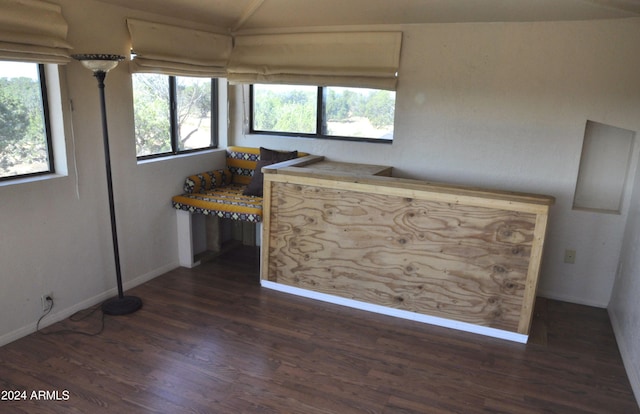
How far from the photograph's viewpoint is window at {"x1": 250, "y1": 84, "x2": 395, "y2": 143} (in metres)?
4.03

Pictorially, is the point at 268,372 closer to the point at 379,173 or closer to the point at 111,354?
the point at 111,354

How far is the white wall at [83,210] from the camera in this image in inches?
107

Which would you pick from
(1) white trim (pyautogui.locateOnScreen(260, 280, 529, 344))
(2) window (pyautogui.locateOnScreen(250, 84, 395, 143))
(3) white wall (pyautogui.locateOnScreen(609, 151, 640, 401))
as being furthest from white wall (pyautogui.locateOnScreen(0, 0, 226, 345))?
(3) white wall (pyautogui.locateOnScreen(609, 151, 640, 401))

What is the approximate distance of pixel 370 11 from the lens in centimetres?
349

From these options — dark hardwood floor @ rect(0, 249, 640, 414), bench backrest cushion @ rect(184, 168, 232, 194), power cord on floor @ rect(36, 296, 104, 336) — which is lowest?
dark hardwood floor @ rect(0, 249, 640, 414)

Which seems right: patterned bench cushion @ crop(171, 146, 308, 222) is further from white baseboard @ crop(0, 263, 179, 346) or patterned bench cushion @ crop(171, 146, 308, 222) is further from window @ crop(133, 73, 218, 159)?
white baseboard @ crop(0, 263, 179, 346)

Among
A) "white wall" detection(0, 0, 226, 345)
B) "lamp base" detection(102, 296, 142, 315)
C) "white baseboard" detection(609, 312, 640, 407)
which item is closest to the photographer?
"white baseboard" detection(609, 312, 640, 407)

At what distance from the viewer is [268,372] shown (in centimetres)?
254

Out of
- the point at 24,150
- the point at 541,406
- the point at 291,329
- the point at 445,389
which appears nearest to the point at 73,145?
the point at 24,150

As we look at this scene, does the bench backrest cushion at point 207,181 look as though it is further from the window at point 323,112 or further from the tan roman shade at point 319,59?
the tan roman shade at point 319,59

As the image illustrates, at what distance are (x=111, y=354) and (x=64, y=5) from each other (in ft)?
7.03

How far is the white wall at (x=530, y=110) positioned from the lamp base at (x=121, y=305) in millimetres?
2444

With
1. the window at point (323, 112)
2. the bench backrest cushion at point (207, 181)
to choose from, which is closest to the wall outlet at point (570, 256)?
the window at point (323, 112)

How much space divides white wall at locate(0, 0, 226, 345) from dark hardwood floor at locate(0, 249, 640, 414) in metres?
0.26
